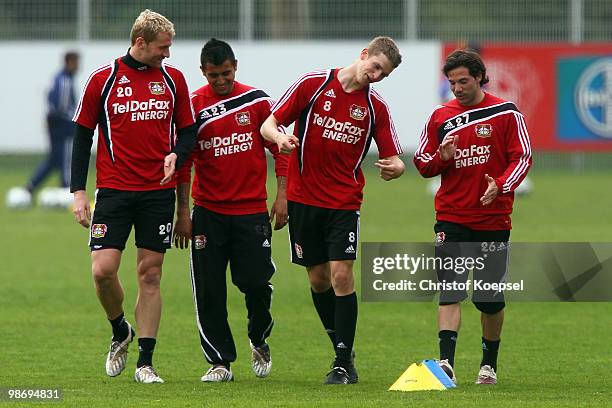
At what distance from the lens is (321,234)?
9352mm

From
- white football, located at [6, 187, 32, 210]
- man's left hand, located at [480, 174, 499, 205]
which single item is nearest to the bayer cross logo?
white football, located at [6, 187, 32, 210]

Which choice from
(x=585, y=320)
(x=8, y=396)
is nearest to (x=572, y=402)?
(x=8, y=396)

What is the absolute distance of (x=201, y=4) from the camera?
31.4 m

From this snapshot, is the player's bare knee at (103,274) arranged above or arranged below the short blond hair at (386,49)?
below

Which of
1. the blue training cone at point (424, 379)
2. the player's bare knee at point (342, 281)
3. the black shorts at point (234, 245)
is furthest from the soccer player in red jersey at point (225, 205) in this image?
the blue training cone at point (424, 379)

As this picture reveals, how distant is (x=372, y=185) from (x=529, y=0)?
5.30 meters

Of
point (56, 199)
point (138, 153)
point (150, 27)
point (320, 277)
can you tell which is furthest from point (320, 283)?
point (56, 199)

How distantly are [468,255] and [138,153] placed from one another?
7.13ft

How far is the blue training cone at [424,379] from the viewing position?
858 centimetres

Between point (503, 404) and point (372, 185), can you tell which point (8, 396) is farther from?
point (372, 185)

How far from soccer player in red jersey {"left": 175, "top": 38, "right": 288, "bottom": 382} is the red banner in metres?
21.6

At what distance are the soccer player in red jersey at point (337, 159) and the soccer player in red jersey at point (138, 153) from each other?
26.0 inches

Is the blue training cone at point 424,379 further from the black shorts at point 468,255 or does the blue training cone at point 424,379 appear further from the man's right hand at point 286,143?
the man's right hand at point 286,143

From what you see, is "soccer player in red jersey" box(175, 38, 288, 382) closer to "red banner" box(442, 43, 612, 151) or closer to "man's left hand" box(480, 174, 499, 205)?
"man's left hand" box(480, 174, 499, 205)
